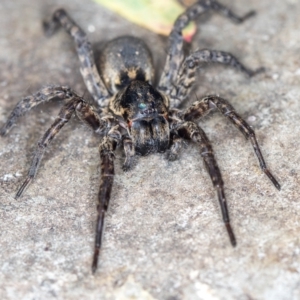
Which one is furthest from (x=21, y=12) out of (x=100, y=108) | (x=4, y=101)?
(x=100, y=108)

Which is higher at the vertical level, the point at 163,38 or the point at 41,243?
the point at 163,38

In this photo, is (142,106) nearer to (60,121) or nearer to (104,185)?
(60,121)

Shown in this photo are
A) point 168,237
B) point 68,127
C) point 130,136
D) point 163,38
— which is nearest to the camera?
point 168,237

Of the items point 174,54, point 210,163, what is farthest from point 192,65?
point 210,163

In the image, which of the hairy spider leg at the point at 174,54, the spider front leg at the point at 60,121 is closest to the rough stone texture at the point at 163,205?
the spider front leg at the point at 60,121

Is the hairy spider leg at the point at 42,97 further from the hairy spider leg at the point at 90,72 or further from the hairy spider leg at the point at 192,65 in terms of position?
the hairy spider leg at the point at 192,65

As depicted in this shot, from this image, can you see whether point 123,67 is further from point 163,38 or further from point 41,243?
point 41,243

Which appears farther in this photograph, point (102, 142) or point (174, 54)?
point (174, 54)
